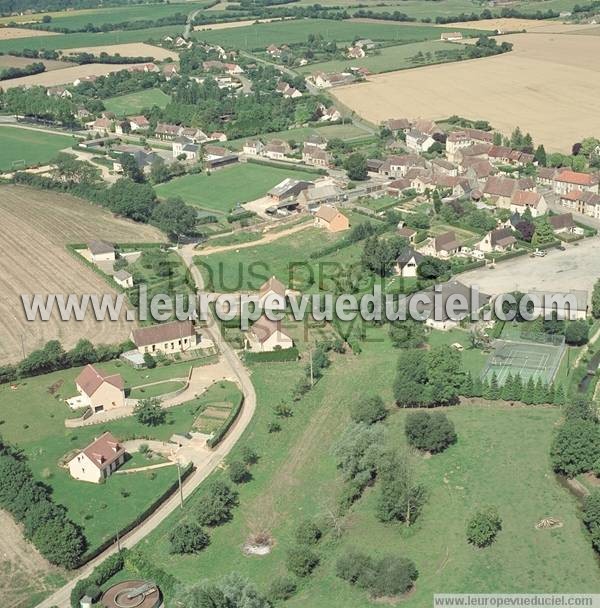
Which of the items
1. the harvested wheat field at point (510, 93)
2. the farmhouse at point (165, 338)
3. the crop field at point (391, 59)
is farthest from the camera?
the crop field at point (391, 59)

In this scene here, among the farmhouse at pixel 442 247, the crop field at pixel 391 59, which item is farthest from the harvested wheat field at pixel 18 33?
the farmhouse at pixel 442 247

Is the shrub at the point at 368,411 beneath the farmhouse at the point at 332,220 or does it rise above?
above

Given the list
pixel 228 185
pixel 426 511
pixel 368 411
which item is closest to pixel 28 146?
pixel 228 185

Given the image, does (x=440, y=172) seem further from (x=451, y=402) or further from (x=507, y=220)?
(x=451, y=402)

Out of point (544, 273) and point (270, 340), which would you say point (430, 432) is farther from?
point (544, 273)

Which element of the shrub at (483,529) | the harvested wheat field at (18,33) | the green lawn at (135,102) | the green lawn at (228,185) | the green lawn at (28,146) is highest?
the shrub at (483,529)

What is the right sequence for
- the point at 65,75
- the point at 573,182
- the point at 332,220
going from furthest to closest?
the point at 65,75 < the point at 573,182 < the point at 332,220

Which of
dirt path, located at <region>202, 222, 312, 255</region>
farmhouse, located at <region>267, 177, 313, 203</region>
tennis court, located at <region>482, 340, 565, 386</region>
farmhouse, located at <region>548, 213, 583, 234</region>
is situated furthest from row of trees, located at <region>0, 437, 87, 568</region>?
farmhouse, located at <region>548, 213, 583, 234</region>

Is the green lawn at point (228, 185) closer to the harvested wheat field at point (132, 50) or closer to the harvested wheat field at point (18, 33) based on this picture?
the harvested wheat field at point (132, 50)
